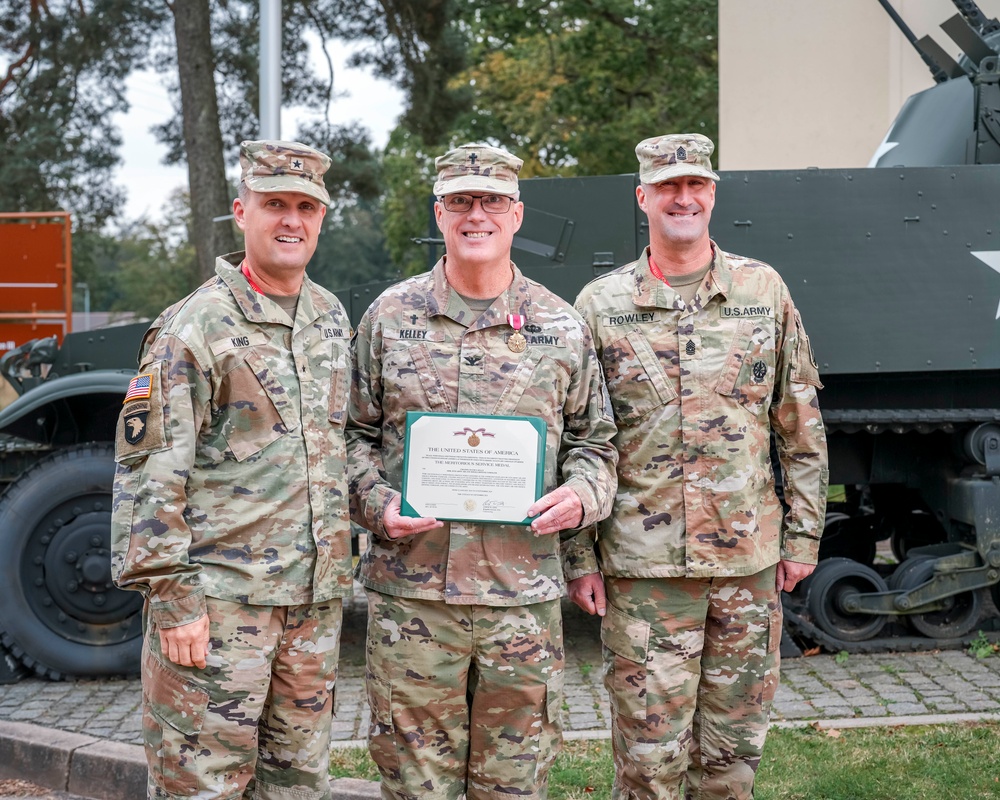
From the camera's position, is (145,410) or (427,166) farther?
(427,166)

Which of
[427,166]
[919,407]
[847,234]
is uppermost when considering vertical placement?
[427,166]

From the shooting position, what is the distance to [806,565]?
11.6 ft

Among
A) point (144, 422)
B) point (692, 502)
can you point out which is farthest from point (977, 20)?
point (144, 422)

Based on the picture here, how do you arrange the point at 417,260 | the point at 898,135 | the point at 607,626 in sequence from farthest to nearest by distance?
the point at 417,260, the point at 898,135, the point at 607,626

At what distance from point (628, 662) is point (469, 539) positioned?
68 centimetres

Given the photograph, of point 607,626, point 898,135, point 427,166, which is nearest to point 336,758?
point 607,626

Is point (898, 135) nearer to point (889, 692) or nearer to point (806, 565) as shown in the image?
point (889, 692)

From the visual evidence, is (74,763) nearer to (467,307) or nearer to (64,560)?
(64,560)

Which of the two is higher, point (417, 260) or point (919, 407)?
point (417, 260)

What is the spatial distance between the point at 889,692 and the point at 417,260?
26999mm

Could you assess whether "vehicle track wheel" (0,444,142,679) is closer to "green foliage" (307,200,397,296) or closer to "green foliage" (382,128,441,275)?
"green foliage" (382,128,441,275)

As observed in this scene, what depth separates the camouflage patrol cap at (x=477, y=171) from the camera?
3.06 m

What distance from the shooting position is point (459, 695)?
3119 millimetres

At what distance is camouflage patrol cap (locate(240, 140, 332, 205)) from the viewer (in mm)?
3025
